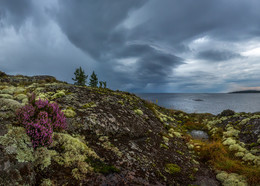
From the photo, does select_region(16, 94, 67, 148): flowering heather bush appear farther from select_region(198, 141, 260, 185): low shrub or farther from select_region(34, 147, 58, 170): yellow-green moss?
select_region(198, 141, 260, 185): low shrub

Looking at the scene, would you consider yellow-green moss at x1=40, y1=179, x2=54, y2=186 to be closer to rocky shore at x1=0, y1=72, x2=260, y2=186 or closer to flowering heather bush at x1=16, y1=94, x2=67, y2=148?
rocky shore at x1=0, y1=72, x2=260, y2=186

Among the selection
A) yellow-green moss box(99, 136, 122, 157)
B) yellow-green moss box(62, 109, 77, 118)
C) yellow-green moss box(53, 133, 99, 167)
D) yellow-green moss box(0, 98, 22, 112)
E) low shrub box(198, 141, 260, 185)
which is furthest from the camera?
yellow-green moss box(62, 109, 77, 118)

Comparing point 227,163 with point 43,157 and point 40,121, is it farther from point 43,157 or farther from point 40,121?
point 40,121

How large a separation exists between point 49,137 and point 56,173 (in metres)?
1.05

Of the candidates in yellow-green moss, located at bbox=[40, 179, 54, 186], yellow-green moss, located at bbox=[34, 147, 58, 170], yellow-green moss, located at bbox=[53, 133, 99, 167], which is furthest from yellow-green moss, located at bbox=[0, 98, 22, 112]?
yellow-green moss, located at bbox=[40, 179, 54, 186]

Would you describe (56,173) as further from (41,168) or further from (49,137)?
(49,137)

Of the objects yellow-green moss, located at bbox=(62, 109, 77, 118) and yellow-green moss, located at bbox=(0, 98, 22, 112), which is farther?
yellow-green moss, located at bbox=(62, 109, 77, 118)

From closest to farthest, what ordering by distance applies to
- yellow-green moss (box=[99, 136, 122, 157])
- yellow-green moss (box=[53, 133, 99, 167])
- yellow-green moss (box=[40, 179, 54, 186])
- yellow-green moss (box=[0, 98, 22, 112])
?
yellow-green moss (box=[40, 179, 54, 186]) → yellow-green moss (box=[53, 133, 99, 167]) → yellow-green moss (box=[0, 98, 22, 112]) → yellow-green moss (box=[99, 136, 122, 157])

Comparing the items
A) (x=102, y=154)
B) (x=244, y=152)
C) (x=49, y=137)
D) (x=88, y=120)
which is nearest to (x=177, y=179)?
(x=102, y=154)

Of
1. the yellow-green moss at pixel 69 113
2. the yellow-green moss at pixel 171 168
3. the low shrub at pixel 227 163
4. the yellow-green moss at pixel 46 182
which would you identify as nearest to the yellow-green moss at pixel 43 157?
the yellow-green moss at pixel 46 182

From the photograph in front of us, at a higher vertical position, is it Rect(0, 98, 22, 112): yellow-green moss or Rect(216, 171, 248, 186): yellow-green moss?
Rect(0, 98, 22, 112): yellow-green moss

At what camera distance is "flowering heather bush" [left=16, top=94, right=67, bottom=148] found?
12.5 ft

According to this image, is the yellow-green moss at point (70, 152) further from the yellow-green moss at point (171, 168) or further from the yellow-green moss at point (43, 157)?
the yellow-green moss at point (171, 168)

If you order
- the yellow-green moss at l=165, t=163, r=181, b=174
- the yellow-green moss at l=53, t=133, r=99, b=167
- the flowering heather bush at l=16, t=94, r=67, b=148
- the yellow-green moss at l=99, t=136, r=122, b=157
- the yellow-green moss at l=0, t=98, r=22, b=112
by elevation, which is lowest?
the yellow-green moss at l=165, t=163, r=181, b=174
